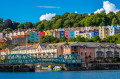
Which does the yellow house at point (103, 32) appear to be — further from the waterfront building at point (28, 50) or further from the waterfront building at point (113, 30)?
the waterfront building at point (28, 50)

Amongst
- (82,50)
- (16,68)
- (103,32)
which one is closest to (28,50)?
(82,50)

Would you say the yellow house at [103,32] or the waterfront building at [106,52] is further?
the yellow house at [103,32]

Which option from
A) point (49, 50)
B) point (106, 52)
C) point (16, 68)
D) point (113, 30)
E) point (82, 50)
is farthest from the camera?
point (113, 30)

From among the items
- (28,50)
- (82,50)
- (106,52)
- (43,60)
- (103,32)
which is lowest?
(43,60)

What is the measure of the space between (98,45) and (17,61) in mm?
28854

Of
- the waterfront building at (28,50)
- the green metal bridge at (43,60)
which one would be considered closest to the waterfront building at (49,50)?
the waterfront building at (28,50)

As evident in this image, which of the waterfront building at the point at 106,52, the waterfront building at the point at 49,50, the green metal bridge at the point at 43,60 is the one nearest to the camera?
the green metal bridge at the point at 43,60

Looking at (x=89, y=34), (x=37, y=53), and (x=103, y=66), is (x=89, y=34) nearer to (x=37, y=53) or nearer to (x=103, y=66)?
(x=37, y=53)

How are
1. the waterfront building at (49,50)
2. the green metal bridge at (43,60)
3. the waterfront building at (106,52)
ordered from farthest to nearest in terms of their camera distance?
the waterfront building at (49,50) < the waterfront building at (106,52) < the green metal bridge at (43,60)

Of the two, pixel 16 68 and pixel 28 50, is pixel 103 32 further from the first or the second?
pixel 16 68

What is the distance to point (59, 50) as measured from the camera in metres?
116

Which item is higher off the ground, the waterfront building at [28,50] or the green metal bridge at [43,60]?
the waterfront building at [28,50]

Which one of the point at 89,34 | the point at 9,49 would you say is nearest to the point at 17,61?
the point at 9,49

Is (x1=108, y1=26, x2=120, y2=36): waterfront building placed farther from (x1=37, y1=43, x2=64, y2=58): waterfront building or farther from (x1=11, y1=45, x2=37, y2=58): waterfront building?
(x1=37, y1=43, x2=64, y2=58): waterfront building
